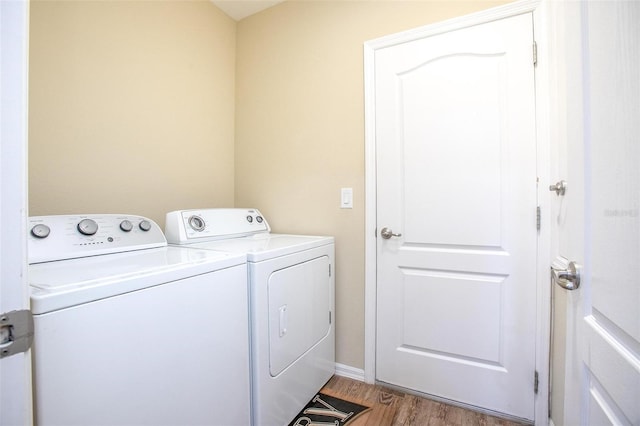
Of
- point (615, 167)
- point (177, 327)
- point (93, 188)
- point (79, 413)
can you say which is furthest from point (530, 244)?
point (93, 188)

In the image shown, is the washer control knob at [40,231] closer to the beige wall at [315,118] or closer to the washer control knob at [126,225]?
the washer control knob at [126,225]

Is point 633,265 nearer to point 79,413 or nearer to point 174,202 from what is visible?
point 79,413

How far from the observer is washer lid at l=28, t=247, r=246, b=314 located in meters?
0.69

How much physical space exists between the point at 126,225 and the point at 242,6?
Answer: 1831 millimetres

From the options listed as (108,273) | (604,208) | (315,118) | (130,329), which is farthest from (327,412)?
(315,118)

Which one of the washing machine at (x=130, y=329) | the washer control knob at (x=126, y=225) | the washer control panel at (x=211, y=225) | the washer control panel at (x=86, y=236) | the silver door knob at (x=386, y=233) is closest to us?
the washing machine at (x=130, y=329)

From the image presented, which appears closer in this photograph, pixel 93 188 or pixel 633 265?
pixel 633 265

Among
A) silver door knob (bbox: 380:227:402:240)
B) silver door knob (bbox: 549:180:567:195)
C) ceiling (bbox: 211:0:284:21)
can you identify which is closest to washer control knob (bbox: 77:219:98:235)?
silver door knob (bbox: 380:227:402:240)

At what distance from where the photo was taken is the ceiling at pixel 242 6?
2.10 m

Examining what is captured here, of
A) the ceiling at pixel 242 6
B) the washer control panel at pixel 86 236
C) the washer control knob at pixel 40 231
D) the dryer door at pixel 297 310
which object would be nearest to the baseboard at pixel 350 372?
the dryer door at pixel 297 310

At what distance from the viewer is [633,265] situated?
0.48 m

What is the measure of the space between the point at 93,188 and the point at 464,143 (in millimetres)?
1993

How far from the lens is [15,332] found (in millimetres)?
503

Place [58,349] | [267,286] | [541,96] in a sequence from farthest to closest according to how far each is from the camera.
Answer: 1. [541,96]
2. [267,286]
3. [58,349]
